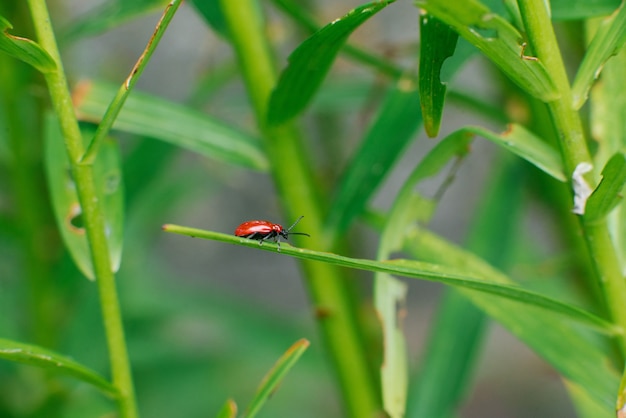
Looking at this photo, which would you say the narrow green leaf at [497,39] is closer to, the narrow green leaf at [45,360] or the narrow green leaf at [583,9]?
the narrow green leaf at [583,9]

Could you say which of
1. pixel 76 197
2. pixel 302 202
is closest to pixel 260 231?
pixel 302 202

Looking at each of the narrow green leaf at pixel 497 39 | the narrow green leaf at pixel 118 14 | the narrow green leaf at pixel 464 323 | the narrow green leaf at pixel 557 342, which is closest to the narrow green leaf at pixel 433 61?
the narrow green leaf at pixel 497 39

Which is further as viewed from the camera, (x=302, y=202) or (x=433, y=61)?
(x=302, y=202)

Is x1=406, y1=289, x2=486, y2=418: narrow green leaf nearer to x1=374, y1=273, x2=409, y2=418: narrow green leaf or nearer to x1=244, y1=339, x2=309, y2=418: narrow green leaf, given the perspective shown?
x1=374, y1=273, x2=409, y2=418: narrow green leaf

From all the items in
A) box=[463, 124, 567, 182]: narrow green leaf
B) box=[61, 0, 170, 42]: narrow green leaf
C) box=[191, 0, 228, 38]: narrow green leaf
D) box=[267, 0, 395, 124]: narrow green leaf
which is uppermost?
box=[61, 0, 170, 42]: narrow green leaf

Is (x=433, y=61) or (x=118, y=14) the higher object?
(x=118, y=14)

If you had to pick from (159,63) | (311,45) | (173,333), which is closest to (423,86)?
(311,45)

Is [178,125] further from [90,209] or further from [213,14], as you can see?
[90,209]

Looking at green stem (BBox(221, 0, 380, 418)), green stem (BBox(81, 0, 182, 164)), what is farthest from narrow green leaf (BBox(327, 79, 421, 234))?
green stem (BBox(81, 0, 182, 164))
